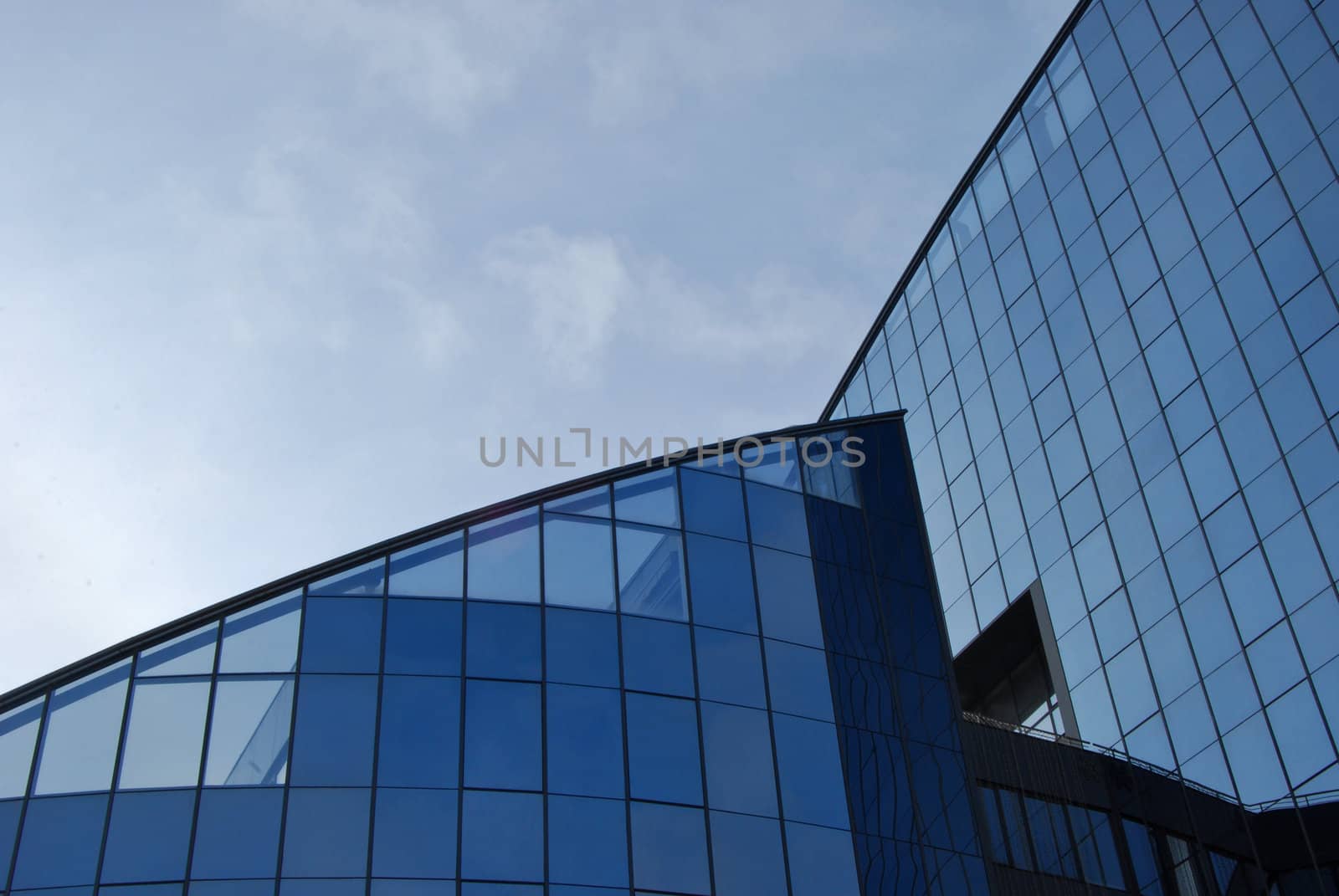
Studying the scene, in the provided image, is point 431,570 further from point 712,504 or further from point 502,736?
point 712,504

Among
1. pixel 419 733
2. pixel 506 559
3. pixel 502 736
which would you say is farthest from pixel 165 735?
pixel 506 559

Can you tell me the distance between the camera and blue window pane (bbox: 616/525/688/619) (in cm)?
2580

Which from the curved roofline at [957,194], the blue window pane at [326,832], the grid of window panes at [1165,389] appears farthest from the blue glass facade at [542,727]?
the curved roofline at [957,194]

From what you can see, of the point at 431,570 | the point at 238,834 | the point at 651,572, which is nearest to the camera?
the point at 238,834

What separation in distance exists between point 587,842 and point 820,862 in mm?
4232

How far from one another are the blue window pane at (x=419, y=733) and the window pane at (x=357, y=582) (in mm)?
1970

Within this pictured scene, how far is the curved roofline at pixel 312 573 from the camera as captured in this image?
22.5 meters

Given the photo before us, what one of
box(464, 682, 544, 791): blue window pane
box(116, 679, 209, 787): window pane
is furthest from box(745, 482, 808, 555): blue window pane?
box(116, 679, 209, 787): window pane

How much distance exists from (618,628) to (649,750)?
2.54m

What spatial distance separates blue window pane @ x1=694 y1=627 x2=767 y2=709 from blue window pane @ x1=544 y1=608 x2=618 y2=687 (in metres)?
1.73

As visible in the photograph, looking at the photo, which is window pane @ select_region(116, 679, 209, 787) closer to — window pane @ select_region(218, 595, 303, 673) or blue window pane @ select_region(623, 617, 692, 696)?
window pane @ select_region(218, 595, 303, 673)

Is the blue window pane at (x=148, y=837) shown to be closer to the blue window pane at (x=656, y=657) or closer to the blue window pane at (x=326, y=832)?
the blue window pane at (x=326, y=832)

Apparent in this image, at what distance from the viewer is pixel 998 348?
40.4 m

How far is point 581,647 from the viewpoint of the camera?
24750 millimetres
